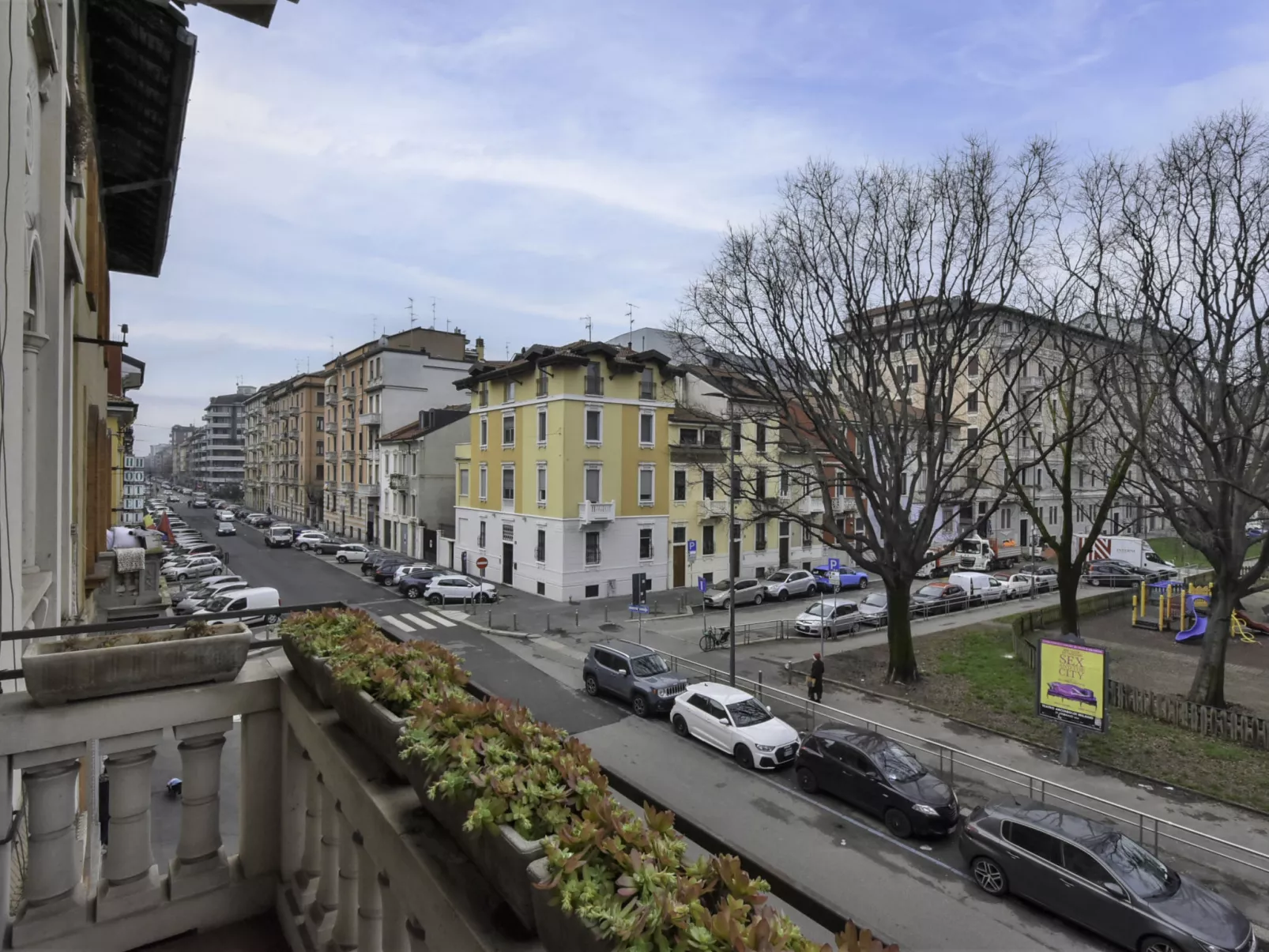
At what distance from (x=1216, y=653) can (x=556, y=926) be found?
20.7 meters

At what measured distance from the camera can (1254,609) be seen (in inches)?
1185

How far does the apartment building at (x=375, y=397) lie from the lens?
157 ft

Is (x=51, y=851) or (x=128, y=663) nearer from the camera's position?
(x=51, y=851)

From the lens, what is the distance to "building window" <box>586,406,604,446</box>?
31.9 metres

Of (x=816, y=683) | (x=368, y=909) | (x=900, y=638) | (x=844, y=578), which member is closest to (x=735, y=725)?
(x=816, y=683)

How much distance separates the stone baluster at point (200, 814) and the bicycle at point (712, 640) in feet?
66.6

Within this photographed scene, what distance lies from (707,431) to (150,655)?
3323cm

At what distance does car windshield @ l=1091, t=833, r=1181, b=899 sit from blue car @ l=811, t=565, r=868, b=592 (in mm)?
25474

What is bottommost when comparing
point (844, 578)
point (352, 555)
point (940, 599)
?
point (940, 599)

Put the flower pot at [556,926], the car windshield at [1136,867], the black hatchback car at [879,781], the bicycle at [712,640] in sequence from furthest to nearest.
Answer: the bicycle at [712,640] < the black hatchback car at [879,781] < the car windshield at [1136,867] < the flower pot at [556,926]

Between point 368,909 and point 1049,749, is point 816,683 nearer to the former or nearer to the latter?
point 1049,749

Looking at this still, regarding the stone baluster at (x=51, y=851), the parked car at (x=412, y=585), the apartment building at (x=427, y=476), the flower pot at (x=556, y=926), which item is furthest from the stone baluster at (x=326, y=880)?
the apartment building at (x=427, y=476)

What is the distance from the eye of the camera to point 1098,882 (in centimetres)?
842

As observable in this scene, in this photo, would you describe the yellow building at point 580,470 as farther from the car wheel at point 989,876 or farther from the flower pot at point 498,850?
the flower pot at point 498,850
